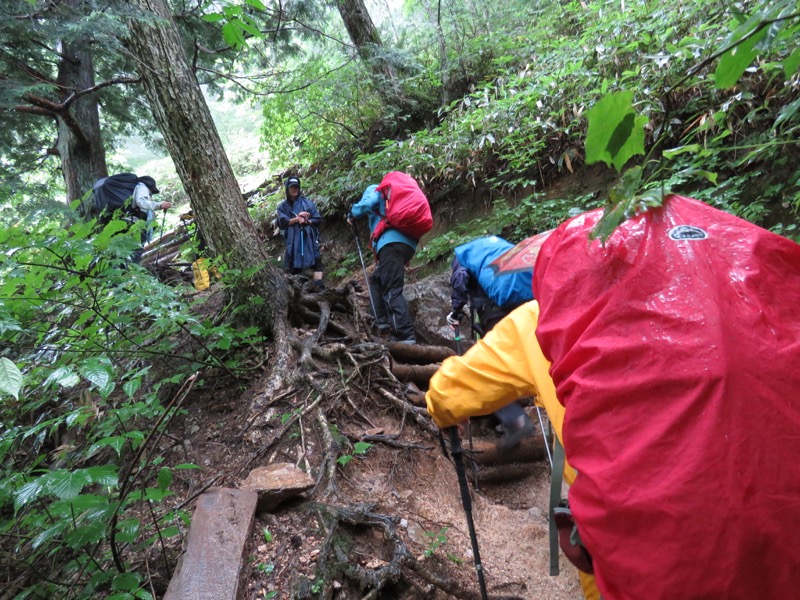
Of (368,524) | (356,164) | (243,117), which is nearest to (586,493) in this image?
(368,524)

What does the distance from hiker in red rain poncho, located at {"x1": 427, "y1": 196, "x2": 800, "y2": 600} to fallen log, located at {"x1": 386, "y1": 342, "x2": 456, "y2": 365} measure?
3877mm

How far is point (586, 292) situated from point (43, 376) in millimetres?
3266

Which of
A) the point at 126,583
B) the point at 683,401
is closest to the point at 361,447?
the point at 126,583

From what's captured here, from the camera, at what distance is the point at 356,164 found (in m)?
8.41

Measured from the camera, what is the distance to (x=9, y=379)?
1.51 meters

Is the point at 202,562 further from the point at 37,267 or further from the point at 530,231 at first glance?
the point at 530,231

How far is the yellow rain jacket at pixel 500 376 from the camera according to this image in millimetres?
1515

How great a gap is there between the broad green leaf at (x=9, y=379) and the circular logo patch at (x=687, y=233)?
7.06ft

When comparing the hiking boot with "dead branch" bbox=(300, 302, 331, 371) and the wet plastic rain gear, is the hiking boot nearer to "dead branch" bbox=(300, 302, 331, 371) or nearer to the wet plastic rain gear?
"dead branch" bbox=(300, 302, 331, 371)

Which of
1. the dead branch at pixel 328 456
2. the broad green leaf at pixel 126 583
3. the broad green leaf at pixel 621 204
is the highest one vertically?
the broad green leaf at pixel 621 204

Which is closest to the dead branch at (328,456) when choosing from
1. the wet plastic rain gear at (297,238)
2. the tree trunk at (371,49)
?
the wet plastic rain gear at (297,238)

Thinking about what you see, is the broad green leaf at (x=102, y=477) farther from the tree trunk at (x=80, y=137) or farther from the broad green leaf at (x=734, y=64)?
the tree trunk at (x=80, y=137)

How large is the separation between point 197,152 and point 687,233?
4580 millimetres

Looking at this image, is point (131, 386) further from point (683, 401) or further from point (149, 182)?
point (149, 182)
